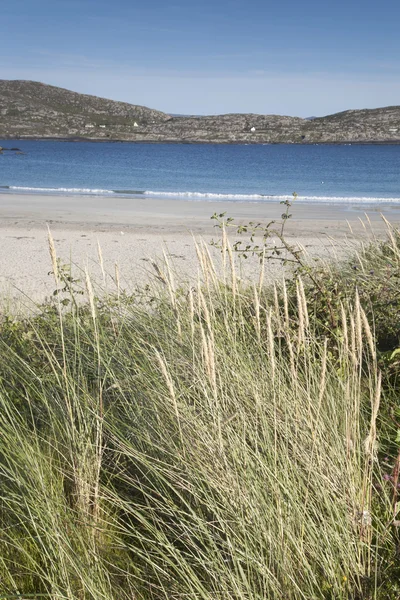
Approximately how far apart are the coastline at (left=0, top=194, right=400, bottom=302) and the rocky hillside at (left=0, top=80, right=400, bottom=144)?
98.1 metres

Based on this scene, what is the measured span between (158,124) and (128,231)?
12541 cm

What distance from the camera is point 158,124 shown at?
136875mm

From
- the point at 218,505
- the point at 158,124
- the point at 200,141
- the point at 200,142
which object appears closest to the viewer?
the point at 218,505

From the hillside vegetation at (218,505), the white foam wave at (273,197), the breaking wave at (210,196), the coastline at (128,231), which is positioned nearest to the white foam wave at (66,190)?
the breaking wave at (210,196)

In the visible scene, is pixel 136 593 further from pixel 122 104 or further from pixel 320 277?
pixel 122 104

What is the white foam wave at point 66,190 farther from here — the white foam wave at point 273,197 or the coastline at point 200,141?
the coastline at point 200,141

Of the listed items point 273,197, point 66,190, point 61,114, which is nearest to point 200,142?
point 61,114

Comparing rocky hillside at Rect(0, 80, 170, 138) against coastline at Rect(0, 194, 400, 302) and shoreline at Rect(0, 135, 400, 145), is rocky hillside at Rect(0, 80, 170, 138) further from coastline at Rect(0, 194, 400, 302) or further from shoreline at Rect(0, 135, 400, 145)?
coastline at Rect(0, 194, 400, 302)

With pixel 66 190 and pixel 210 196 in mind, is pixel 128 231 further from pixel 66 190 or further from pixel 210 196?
pixel 66 190

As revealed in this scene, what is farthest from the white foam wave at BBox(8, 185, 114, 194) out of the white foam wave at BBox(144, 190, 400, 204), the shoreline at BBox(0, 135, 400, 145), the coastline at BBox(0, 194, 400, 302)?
the shoreline at BBox(0, 135, 400, 145)

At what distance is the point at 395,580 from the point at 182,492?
2.86 feet

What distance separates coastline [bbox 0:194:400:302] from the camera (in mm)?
9577

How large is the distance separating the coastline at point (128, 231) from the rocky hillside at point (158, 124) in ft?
322

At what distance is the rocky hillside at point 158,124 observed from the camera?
12312 cm
